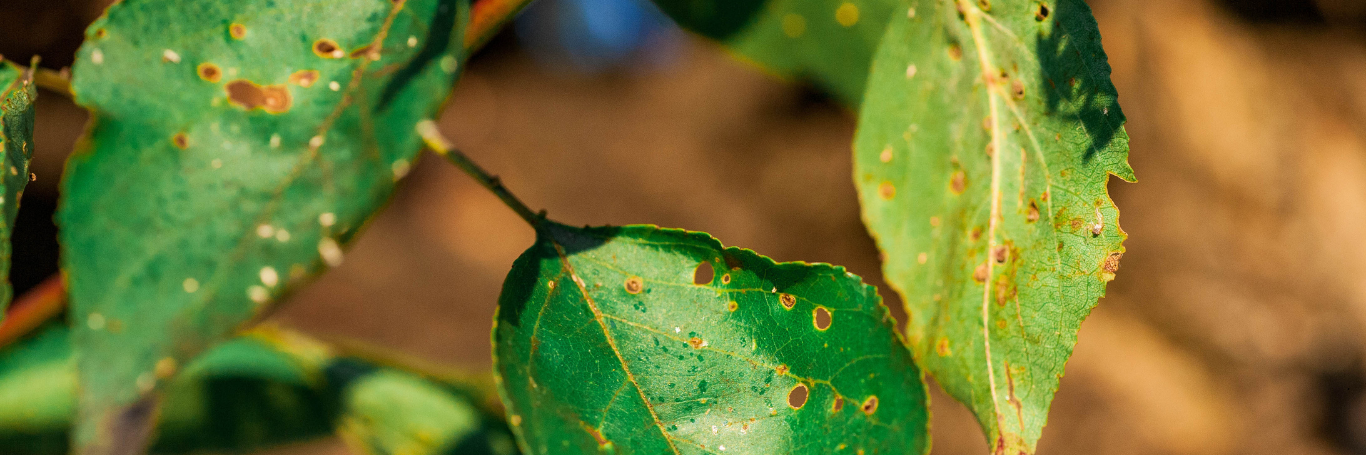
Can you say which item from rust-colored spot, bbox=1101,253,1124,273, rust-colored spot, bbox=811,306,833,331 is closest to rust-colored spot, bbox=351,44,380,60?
rust-colored spot, bbox=811,306,833,331

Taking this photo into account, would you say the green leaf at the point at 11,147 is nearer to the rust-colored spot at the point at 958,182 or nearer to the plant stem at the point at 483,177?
the plant stem at the point at 483,177

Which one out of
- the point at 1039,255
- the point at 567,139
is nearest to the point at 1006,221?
the point at 1039,255

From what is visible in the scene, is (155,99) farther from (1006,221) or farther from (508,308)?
(1006,221)

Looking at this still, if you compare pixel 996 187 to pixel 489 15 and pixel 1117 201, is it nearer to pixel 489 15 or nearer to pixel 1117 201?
pixel 489 15

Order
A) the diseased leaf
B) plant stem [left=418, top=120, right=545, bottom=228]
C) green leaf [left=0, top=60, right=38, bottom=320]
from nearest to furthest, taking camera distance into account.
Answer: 1. green leaf [left=0, top=60, right=38, bottom=320]
2. plant stem [left=418, top=120, right=545, bottom=228]
3. the diseased leaf

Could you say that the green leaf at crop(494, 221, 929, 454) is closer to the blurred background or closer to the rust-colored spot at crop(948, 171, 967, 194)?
the rust-colored spot at crop(948, 171, 967, 194)

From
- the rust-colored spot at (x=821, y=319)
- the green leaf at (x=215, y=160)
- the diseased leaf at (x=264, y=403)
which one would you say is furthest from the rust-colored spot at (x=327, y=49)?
the diseased leaf at (x=264, y=403)
